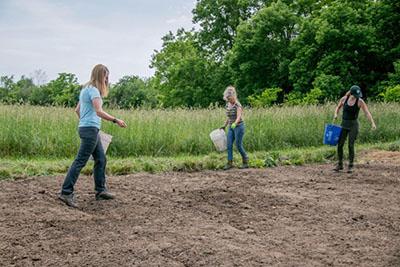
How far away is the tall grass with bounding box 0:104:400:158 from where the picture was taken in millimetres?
11297

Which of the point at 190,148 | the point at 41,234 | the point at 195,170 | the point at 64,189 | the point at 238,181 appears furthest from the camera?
the point at 190,148

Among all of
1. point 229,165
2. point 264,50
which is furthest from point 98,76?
point 264,50

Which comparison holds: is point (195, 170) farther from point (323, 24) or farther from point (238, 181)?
point (323, 24)

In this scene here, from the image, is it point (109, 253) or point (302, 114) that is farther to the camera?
point (302, 114)

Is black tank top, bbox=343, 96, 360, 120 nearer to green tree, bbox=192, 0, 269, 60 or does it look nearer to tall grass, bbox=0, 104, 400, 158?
tall grass, bbox=0, 104, 400, 158

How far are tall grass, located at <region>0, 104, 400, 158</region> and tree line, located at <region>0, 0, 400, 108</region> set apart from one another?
27.1 feet

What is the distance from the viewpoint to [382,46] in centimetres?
3200

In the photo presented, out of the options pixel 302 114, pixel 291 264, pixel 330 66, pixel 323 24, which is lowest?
pixel 291 264

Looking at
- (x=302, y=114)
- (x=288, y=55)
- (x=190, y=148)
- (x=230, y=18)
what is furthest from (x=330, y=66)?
(x=190, y=148)

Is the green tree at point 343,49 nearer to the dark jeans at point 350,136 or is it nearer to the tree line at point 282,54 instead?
the tree line at point 282,54

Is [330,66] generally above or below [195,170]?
above

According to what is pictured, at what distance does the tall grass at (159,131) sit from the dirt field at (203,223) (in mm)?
3346

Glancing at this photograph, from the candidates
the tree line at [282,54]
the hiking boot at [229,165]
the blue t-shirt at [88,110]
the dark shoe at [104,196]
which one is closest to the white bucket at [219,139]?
the hiking boot at [229,165]

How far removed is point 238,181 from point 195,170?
1.54 m
